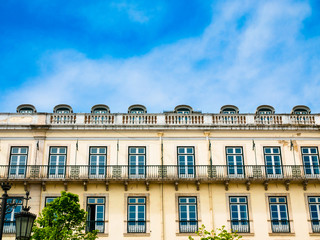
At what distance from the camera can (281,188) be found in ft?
91.0

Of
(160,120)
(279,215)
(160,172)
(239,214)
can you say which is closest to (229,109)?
(160,120)

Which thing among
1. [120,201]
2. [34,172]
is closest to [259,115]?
[120,201]

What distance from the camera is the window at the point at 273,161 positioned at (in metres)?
28.2

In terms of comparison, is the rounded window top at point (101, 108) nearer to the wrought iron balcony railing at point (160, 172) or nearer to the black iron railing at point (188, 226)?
the wrought iron balcony railing at point (160, 172)

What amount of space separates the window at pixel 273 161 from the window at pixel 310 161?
4.89ft

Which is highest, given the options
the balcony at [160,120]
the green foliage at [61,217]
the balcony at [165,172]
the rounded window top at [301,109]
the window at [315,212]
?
the rounded window top at [301,109]

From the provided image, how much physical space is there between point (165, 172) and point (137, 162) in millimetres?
1805

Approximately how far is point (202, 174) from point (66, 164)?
797 cm

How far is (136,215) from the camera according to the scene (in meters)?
26.9

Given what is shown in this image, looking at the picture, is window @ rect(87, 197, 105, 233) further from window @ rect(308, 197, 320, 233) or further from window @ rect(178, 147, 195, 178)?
window @ rect(308, 197, 320, 233)

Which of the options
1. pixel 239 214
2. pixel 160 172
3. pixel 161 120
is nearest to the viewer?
pixel 239 214

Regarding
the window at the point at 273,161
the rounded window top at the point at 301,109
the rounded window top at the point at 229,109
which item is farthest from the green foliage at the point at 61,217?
the rounded window top at the point at 301,109

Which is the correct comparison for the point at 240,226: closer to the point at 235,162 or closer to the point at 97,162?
the point at 235,162

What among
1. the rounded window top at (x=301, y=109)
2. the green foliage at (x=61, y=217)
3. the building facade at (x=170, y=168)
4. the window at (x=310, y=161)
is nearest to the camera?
the green foliage at (x=61, y=217)
